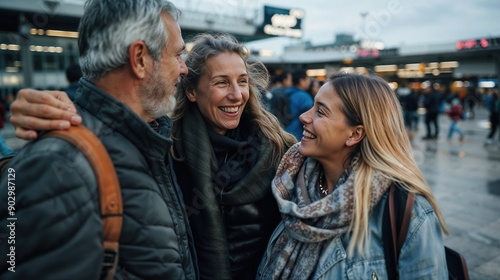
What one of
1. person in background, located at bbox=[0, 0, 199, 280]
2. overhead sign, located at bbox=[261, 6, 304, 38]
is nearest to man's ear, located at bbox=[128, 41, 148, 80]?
person in background, located at bbox=[0, 0, 199, 280]

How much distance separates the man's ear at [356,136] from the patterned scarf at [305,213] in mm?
91

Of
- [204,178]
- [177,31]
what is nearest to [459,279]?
[204,178]

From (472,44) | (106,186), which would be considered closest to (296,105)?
(106,186)

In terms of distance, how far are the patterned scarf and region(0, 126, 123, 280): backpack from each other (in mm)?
827

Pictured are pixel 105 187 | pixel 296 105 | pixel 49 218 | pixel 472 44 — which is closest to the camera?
pixel 49 218

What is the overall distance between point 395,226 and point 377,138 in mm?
440

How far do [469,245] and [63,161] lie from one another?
14.8ft

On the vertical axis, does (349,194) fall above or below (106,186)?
below

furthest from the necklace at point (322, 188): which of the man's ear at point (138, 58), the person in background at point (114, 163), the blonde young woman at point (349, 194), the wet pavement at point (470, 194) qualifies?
the wet pavement at point (470, 194)

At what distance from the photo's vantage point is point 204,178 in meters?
1.82

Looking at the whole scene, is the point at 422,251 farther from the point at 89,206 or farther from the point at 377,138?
the point at 89,206

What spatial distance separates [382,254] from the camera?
151 centimetres

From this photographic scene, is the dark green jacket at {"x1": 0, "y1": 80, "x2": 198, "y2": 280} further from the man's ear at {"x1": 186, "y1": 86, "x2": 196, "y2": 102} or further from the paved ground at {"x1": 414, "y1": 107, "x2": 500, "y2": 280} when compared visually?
the paved ground at {"x1": 414, "y1": 107, "x2": 500, "y2": 280}

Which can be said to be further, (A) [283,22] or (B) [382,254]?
(A) [283,22]
